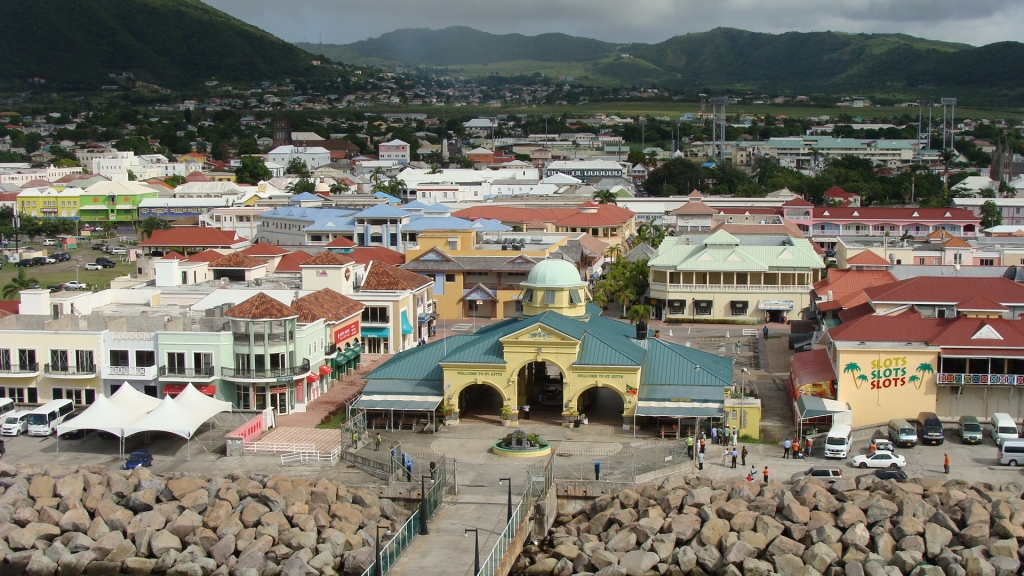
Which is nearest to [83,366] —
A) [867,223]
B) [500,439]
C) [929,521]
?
[500,439]

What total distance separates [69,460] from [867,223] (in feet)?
214

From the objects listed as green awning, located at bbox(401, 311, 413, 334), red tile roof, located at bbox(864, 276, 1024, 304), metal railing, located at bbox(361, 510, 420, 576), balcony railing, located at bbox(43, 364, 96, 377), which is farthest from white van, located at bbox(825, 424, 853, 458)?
balcony railing, located at bbox(43, 364, 96, 377)

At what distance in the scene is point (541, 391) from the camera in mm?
39375

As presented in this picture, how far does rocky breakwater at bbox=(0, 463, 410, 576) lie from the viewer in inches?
1027

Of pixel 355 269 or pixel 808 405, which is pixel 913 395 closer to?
pixel 808 405

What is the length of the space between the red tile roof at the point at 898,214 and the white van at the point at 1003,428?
166 feet

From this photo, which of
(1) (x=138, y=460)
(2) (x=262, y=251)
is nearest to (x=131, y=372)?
(1) (x=138, y=460)

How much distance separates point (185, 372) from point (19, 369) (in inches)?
232

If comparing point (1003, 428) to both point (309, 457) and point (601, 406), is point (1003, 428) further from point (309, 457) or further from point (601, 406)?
point (309, 457)

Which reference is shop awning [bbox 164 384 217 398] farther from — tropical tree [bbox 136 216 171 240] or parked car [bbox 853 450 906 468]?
tropical tree [bbox 136 216 171 240]

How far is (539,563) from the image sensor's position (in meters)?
26.2

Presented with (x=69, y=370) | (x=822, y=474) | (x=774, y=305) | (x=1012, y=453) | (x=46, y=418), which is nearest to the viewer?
(x=822, y=474)

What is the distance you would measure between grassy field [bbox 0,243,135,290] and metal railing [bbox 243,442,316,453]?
4077 cm

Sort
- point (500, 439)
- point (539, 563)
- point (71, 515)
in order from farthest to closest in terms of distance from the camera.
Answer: point (500, 439) → point (71, 515) → point (539, 563)
